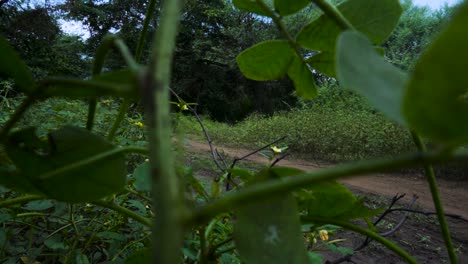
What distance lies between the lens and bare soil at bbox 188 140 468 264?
1426 mm

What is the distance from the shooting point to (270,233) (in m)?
0.13

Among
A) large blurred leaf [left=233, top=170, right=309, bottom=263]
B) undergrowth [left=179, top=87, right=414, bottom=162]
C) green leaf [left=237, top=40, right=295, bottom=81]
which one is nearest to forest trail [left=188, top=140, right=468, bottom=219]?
undergrowth [left=179, top=87, right=414, bottom=162]

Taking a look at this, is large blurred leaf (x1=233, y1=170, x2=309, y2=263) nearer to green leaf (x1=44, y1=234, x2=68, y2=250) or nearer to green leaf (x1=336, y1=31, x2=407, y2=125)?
green leaf (x1=336, y1=31, x2=407, y2=125)

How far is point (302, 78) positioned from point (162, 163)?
23 cm

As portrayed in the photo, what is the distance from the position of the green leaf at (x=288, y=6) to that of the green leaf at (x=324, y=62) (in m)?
0.03

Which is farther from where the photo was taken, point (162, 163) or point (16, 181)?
point (16, 181)

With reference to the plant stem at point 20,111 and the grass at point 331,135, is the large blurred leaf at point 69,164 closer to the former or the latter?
the plant stem at point 20,111

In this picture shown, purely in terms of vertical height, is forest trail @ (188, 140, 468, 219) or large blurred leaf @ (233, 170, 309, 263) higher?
large blurred leaf @ (233, 170, 309, 263)

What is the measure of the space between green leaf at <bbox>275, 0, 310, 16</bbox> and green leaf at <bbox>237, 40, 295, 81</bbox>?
0.06 ft

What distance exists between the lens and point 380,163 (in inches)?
2.4

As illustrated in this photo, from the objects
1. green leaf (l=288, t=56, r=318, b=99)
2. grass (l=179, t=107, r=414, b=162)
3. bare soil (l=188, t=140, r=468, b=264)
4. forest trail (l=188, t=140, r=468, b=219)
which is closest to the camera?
green leaf (l=288, t=56, r=318, b=99)

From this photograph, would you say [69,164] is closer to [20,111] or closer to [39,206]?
[20,111]

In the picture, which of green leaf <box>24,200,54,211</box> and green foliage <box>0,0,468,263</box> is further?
green leaf <box>24,200,54,211</box>

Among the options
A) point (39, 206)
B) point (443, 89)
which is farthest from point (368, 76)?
point (39, 206)
